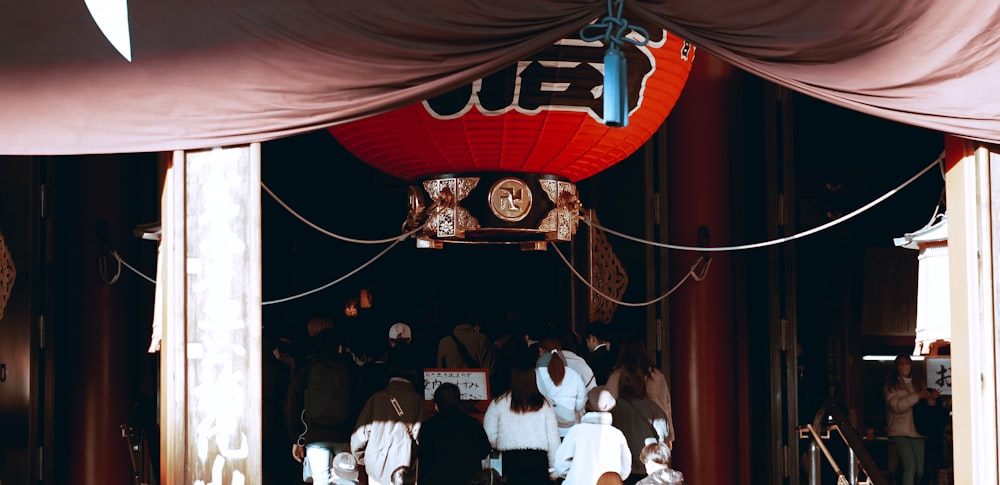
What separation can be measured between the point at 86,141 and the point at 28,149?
0.86ft

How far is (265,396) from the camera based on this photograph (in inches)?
324

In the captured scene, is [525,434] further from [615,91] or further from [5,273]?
[5,273]

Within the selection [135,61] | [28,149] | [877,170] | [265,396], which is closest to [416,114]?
[135,61]

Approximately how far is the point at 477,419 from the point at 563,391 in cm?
63

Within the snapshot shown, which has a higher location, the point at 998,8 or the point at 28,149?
the point at 998,8

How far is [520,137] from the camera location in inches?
222

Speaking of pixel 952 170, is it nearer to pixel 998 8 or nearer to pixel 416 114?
pixel 998 8

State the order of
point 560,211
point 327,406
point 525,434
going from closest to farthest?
point 560,211 < point 525,434 < point 327,406

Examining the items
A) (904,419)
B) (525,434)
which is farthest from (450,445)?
(904,419)

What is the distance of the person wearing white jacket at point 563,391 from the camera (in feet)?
24.6

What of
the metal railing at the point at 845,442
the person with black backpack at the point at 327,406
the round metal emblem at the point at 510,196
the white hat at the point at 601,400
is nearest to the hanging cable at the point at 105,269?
the person with black backpack at the point at 327,406

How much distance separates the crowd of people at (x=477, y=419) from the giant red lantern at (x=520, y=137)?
3.57ft

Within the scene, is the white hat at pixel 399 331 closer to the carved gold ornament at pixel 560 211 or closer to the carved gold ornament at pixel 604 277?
the carved gold ornament at pixel 604 277

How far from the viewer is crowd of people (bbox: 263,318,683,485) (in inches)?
257
